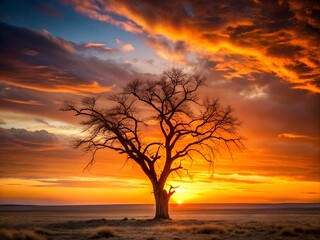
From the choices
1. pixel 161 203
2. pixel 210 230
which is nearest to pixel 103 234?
pixel 210 230

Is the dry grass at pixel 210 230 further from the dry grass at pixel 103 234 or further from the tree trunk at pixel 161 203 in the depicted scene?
the tree trunk at pixel 161 203

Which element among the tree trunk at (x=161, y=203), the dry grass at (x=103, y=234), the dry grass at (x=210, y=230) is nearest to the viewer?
the dry grass at (x=103, y=234)

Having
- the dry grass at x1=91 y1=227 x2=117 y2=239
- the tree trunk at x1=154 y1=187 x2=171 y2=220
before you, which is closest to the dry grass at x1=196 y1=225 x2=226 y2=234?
the dry grass at x1=91 y1=227 x2=117 y2=239

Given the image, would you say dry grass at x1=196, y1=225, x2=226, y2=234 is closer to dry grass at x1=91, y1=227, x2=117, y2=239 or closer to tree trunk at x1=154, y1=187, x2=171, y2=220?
dry grass at x1=91, y1=227, x2=117, y2=239

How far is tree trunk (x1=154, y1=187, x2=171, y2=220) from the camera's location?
40.1m

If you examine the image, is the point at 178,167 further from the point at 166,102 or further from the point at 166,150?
the point at 166,102

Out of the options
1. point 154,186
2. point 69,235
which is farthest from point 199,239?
point 154,186

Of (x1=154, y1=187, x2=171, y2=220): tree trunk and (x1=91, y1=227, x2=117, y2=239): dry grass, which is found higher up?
(x1=154, y1=187, x2=171, y2=220): tree trunk

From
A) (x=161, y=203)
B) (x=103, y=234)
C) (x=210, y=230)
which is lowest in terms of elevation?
(x=103, y=234)

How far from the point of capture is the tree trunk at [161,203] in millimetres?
40062

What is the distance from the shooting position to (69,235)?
87.6 feet

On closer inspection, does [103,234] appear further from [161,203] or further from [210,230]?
[161,203]

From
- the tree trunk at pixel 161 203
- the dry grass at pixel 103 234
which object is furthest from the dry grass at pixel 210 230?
the tree trunk at pixel 161 203

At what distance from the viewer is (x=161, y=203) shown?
132 ft
